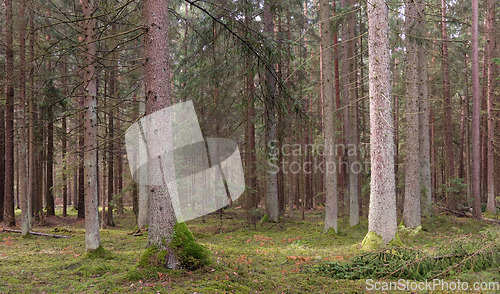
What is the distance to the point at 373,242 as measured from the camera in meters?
7.53

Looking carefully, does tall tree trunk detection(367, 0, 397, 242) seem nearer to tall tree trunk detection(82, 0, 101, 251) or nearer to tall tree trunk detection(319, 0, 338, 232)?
tall tree trunk detection(319, 0, 338, 232)

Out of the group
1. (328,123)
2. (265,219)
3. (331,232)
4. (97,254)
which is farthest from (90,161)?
(265,219)

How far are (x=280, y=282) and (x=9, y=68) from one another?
444 inches

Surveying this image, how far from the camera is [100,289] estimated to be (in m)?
4.80

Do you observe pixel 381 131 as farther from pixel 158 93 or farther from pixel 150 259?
pixel 150 259

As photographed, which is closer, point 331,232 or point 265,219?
point 331,232

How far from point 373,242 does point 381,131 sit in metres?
2.64

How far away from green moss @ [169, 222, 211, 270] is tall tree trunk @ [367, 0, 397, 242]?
442 centimetres

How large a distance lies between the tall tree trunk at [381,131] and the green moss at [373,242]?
0.25ft

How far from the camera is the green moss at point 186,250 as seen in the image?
5324 mm

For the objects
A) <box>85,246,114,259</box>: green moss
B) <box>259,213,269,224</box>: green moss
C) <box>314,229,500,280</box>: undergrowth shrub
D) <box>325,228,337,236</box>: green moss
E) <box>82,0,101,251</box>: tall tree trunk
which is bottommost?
<box>259,213,269,224</box>: green moss

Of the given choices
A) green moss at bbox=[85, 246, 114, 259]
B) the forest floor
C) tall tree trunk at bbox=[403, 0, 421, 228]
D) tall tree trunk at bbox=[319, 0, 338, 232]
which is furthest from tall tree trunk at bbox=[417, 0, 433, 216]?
green moss at bbox=[85, 246, 114, 259]

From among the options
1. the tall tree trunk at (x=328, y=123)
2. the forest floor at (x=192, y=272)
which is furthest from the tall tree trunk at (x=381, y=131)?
the tall tree trunk at (x=328, y=123)

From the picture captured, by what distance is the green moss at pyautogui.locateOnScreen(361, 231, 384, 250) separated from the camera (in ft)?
24.5
